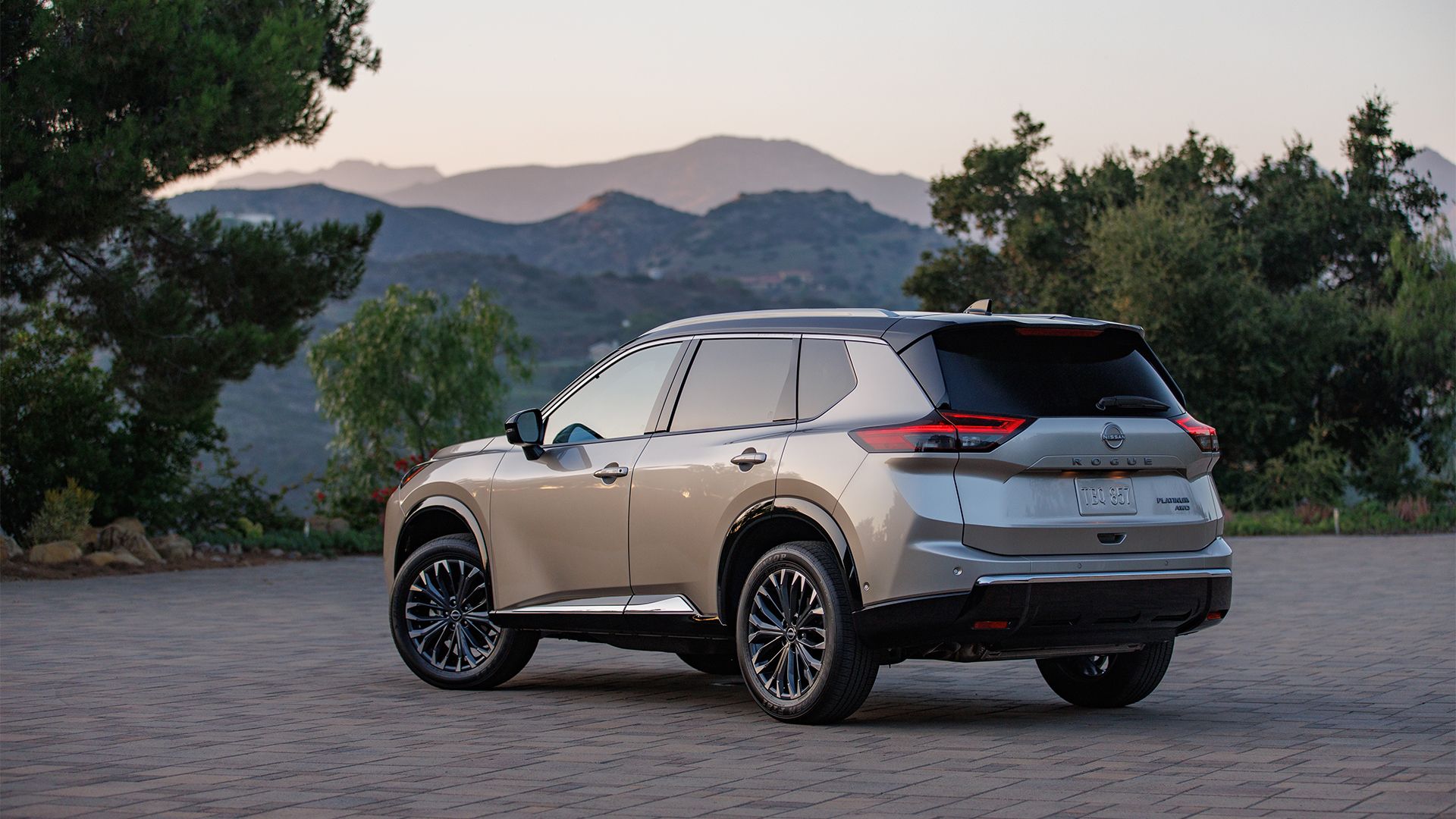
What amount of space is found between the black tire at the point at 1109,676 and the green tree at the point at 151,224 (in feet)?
42.8

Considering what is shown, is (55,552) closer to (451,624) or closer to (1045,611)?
(451,624)

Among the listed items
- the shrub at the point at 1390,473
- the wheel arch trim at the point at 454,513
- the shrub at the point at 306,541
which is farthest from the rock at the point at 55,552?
the shrub at the point at 1390,473

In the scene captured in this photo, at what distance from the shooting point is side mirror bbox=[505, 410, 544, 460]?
30.1ft

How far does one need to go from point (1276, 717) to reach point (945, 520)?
2238 mm

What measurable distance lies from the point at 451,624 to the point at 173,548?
12.0m

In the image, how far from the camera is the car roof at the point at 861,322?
7918mm

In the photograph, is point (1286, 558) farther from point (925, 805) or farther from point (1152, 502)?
point (925, 805)

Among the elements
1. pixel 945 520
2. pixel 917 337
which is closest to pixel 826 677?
pixel 945 520

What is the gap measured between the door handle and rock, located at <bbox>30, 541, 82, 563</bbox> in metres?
13.2

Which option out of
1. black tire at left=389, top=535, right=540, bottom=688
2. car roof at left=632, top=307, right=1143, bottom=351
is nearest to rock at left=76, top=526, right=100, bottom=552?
black tire at left=389, top=535, right=540, bottom=688

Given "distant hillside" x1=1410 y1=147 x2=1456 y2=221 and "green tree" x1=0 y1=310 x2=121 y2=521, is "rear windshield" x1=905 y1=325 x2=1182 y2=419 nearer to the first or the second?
"green tree" x1=0 y1=310 x2=121 y2=521

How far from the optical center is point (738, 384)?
864cm

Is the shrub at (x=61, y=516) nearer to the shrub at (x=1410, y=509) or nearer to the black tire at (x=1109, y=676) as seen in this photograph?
the black tire at (x=1109, y=676)

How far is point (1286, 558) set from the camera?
2188 centimetres
